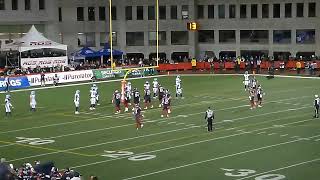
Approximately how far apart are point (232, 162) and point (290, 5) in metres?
44.4

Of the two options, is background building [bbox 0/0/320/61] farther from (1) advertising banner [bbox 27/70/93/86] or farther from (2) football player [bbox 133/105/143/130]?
(2) football player [bbox 133/105/143/130]

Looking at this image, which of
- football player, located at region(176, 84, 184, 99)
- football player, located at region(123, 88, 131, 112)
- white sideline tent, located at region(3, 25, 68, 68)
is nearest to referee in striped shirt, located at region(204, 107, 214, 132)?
football player, located at region(123, 88, 131, 112)

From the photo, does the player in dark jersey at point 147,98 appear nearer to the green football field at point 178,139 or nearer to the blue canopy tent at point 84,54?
the green football field at point 178,139

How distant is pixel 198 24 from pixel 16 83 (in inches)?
942

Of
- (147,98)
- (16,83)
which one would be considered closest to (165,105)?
(147,98)

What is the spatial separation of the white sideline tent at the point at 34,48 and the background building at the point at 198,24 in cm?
799

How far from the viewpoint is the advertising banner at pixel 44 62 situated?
55.2 metres

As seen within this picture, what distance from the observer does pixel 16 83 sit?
48938 mm

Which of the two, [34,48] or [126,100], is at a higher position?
[34,48]

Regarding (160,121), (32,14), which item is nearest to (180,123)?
(160,121)

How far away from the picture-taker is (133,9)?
225 feet

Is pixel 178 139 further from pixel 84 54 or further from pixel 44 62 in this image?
pixel 84 54

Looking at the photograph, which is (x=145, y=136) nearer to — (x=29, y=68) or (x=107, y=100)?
(x=107, y=100)

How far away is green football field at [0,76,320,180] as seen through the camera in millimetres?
22422
